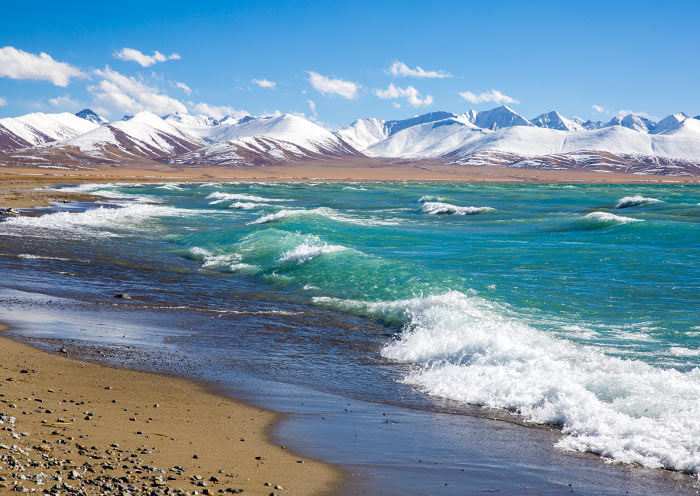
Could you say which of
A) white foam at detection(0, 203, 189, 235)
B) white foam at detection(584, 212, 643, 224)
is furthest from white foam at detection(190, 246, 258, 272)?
white foam at detection(584, 212, 643, 224)

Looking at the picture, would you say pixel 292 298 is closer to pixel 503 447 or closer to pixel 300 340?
pixel 300 340

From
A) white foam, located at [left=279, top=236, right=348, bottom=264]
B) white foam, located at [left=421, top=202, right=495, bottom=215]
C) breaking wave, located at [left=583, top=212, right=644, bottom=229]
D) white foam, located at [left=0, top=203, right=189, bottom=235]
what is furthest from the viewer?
white foam, located at [left=421, top=202, right=495, bottom=215]

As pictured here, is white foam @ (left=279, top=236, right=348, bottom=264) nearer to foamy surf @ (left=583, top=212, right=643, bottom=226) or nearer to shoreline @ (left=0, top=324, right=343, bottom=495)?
shoreline @ (left=0, top=324, right=343, bottom=495)

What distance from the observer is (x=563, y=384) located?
8836mm

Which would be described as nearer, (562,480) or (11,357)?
(562,480)

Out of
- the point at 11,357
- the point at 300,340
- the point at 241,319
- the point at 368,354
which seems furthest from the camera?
the point at 241,319

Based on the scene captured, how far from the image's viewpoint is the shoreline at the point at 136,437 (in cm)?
568

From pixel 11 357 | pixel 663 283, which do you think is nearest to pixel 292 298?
pixel 11 357

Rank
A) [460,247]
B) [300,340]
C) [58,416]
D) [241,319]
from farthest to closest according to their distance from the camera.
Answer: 1. [460,247]
2. [241,319]
3. [300,340]
4. [58,416]

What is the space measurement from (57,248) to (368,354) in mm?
17130

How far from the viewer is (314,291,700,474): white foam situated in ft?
24.0

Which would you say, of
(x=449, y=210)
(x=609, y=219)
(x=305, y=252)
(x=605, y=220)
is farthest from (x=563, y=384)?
(x=449, y=210)

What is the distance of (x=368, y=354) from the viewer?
37.3 ft

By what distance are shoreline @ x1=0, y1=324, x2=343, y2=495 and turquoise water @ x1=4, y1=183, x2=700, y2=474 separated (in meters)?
3.17
